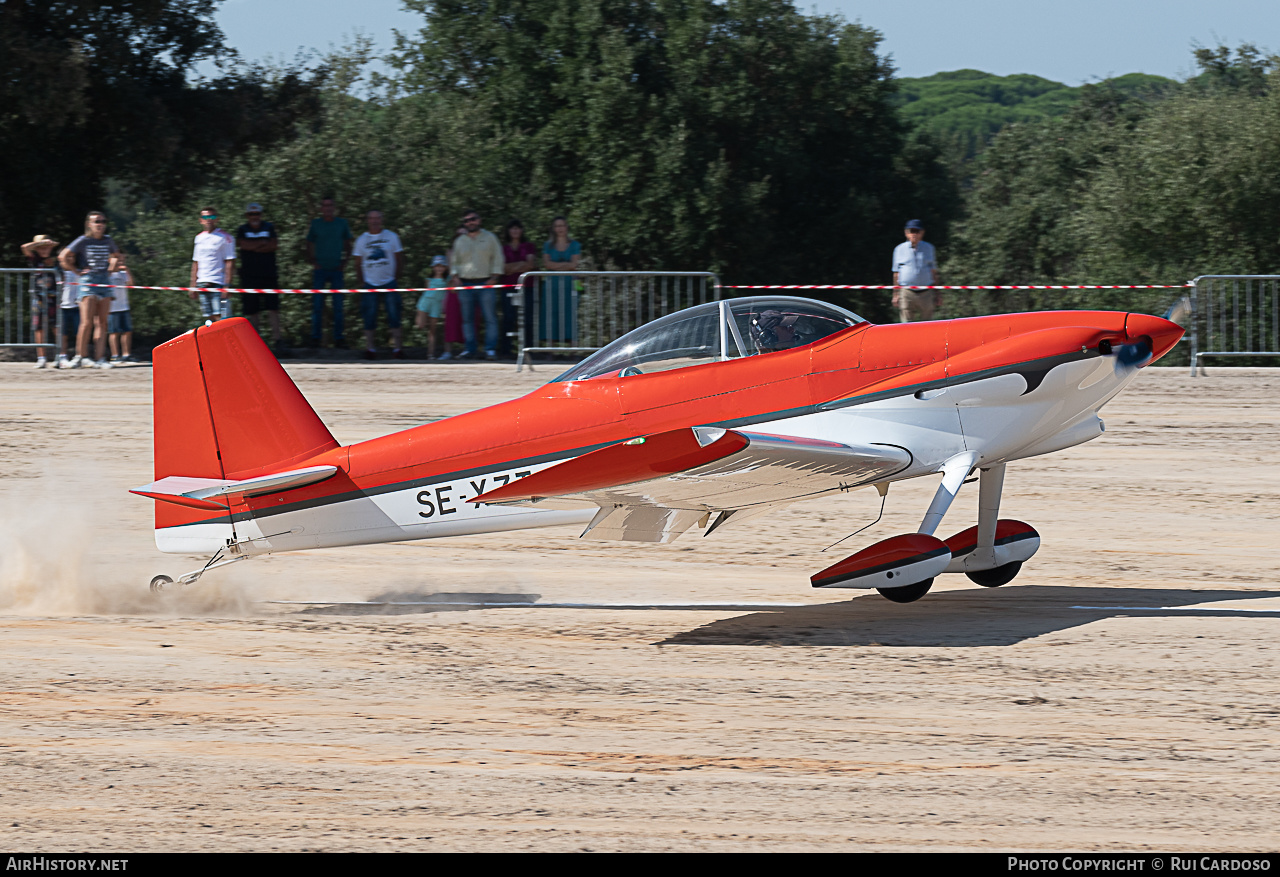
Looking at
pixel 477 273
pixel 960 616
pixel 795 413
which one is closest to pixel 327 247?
pixel 477 273

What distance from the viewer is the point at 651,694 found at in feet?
21.1

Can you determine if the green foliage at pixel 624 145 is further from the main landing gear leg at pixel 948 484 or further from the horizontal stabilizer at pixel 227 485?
the main landing gear leg at pixel 948 484

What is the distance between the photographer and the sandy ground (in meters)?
4.92

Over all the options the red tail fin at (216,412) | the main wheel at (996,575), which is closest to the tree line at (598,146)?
the red tail fin at (216,412)

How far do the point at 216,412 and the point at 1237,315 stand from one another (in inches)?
572

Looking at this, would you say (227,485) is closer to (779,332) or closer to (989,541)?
(779,332)

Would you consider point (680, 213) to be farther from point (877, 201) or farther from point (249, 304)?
point (249, 304)

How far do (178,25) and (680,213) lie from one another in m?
10.5

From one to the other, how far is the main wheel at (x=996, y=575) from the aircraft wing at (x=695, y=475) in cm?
135

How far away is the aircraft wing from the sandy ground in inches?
28.6

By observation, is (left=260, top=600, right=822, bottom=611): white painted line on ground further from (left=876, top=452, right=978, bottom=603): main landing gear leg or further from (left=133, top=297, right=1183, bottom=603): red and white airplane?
(left=876, top=452, right=978, bottom=603): main landing gear leg

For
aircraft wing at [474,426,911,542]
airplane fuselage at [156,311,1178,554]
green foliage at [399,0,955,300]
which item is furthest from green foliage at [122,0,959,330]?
aircraft wing at [474,426,911,542]

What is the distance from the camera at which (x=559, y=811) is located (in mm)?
4992

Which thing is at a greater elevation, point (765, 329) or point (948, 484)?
point (765, 329)
